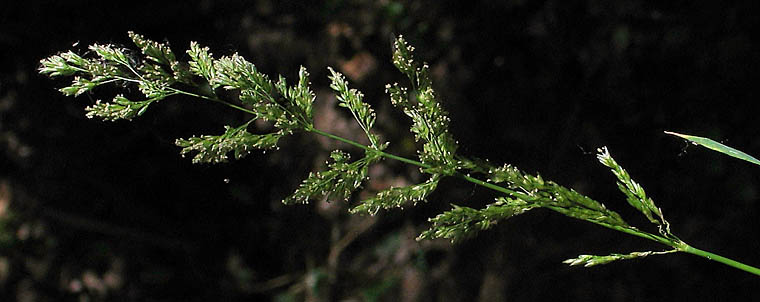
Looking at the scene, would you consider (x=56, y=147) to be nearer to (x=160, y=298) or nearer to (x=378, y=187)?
(x=160, y=298)

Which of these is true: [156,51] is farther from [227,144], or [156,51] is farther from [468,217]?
[468,217]

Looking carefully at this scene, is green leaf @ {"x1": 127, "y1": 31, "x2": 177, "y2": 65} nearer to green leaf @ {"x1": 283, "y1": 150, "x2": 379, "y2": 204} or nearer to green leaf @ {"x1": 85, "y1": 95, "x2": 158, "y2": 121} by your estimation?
green leaf @ {"x1": 85, "y1": 95, "x2": 158, "y2": 121}

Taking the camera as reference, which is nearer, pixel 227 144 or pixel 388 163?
pixel 227 144

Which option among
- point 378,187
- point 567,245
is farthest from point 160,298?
point 567,245

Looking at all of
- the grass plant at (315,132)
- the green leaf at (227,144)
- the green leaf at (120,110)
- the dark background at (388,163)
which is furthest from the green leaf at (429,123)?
the dark background at (388,163)

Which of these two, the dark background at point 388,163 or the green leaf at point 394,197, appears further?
the dark background at point 388,163

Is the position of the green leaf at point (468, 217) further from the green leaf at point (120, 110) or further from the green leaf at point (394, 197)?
the green leaf at point (120, 110)

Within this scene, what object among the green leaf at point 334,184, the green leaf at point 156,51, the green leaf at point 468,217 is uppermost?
the green leaf at point 156,51

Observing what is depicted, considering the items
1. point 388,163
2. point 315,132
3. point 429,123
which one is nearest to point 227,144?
point 315,132

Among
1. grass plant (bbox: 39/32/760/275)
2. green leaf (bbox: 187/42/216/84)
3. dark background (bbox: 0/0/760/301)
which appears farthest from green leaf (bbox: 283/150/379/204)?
dark background (bbox: 0/0/760/301)
